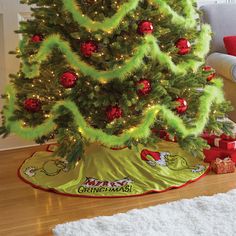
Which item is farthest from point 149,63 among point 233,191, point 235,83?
point 235,83

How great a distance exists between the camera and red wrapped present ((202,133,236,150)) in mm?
2699

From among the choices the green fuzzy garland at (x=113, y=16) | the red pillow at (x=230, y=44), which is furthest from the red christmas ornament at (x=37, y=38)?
the red pillow at (x=230, y=44)

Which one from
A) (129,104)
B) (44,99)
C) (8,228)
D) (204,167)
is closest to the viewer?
(8,228)

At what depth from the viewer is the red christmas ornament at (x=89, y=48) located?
2287 mm

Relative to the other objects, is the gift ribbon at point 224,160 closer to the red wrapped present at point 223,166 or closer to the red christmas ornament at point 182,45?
the red wrapped present at point 223,166

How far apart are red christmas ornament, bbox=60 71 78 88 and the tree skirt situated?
1.39 ft

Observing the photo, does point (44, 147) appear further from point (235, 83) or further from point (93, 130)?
point (235, 83)

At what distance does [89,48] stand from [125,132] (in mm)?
492

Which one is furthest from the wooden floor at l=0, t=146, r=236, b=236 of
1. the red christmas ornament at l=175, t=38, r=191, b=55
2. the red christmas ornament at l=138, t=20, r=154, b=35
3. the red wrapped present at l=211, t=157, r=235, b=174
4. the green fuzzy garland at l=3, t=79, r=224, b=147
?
the red christmas ornament at l=138, t=20, r=154, b=35

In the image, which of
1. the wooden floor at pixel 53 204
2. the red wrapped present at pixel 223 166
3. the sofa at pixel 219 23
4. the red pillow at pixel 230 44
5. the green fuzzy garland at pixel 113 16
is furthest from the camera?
the sofa at pixel 219 23

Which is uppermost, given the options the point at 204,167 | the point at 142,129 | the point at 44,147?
the point at 142,129

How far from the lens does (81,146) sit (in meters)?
2.36

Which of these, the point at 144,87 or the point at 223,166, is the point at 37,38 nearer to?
the point at 144,87

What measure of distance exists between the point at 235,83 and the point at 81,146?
144 cm
